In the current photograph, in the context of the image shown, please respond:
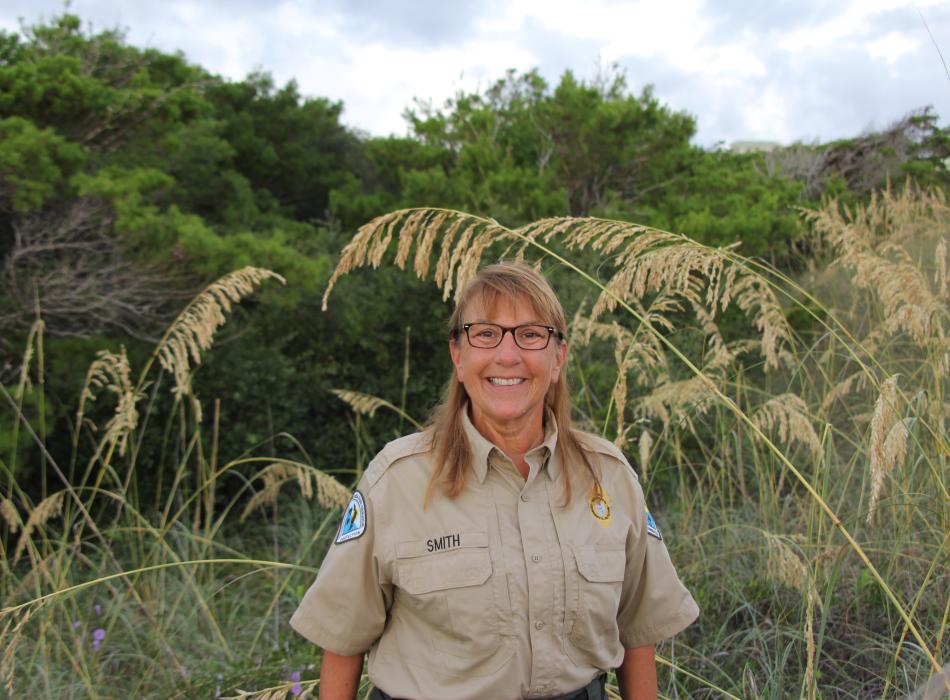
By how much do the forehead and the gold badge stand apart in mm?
434

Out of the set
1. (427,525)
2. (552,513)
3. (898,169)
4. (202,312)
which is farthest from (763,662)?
(898,169)

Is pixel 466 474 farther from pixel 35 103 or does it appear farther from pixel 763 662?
pixel 35 103

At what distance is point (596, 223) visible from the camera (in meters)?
2.59

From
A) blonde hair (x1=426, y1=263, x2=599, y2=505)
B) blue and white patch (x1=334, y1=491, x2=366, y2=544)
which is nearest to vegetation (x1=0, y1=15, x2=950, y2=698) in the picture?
blonde hair (x1=426, y1=263, x2=599, y2=505)

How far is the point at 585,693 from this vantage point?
6.98 feet

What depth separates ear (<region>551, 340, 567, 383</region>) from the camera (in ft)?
7.61

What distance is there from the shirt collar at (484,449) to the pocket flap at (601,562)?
0.19 meters

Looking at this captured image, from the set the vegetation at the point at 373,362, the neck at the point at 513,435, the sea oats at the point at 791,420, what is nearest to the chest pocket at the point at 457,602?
the neck at the point at 513,435

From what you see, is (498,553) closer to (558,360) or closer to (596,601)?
(596,601)

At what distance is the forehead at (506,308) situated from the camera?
222 cm

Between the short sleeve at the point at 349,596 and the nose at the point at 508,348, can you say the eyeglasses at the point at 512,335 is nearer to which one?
the nose at the point at 508,348

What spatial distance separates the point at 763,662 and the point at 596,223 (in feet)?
5.45

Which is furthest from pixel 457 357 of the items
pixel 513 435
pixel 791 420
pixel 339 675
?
pixel 791 420

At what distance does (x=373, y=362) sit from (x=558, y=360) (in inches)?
219
